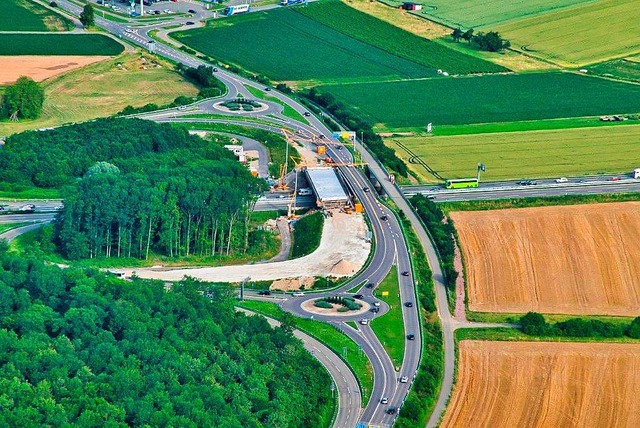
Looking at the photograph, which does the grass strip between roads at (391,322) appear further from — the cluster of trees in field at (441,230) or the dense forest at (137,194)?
the dense forest at (137,194)

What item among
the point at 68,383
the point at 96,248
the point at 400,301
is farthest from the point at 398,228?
the point at 68,383

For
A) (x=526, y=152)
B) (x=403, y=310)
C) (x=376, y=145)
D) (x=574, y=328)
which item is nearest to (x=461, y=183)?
(x=376, y=145)

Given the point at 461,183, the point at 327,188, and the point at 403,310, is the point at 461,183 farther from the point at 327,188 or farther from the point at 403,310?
the point at 403,310

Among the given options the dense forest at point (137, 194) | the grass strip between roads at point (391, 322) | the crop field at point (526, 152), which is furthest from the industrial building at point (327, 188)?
the grass strip between roads at point (391, 322)

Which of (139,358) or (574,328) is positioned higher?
(574,328)

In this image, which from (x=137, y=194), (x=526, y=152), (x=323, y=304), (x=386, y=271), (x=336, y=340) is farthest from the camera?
(x=526, y=152)

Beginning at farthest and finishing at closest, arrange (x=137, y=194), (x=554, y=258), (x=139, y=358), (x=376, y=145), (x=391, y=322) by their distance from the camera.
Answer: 1. (x=376, y=145)
2. (x=554, y=258)
3. (x=137, y=194)
4. (x=391, y=322)
5. (x=139, y=358)

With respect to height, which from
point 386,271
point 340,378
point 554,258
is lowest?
point 340,378
